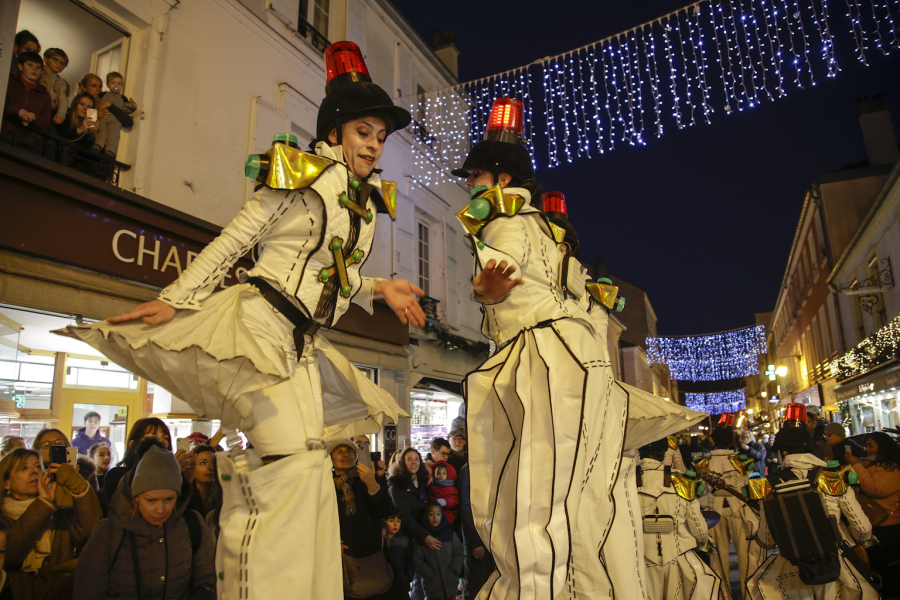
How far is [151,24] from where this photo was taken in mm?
7547

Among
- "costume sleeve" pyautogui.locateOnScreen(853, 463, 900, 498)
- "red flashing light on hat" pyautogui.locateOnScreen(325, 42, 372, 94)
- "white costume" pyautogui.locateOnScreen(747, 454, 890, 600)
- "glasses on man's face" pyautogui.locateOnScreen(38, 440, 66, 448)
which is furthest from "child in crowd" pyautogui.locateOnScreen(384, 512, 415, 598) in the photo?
"costume sleeve" pyautogui.locateOnScreen(853, 463, 900, 498)

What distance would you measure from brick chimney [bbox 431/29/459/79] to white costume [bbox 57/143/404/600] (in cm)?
1517

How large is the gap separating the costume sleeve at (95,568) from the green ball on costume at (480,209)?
8.50ft

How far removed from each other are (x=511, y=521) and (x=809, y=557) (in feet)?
9.13

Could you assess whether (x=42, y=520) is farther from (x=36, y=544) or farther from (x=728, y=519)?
(x=728, y=519)

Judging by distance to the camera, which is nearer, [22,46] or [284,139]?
[284,139]

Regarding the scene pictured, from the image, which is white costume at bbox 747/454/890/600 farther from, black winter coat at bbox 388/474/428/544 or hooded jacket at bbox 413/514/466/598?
black winter coat at bbox 388/474/428/544

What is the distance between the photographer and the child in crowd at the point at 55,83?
630 cm

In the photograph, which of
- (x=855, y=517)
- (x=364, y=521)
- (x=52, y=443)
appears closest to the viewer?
(x=855, y=517)

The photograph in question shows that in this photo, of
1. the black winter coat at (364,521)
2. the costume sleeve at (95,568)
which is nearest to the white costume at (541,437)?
the costume sleeve at (95,568)

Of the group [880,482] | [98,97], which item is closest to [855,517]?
[880,482]

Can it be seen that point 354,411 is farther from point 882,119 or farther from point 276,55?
point 882,119

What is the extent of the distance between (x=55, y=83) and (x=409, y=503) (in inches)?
225

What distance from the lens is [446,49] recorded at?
16.5m
